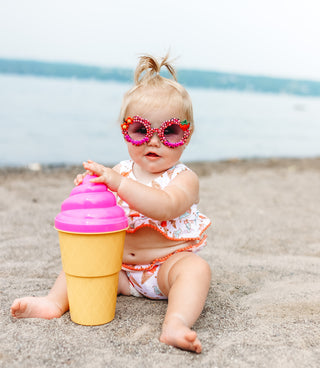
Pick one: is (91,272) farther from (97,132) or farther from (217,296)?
(97,132)

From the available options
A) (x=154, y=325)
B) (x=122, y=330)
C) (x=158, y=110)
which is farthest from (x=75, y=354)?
(x=158, y=110)

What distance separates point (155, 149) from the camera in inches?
85.0

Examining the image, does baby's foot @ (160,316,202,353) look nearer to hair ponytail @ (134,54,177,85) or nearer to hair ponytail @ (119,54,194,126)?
hair ponytail @ (119,54,194,126)

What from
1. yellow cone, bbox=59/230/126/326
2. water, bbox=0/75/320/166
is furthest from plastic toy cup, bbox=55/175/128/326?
water, bbox=0/75/320/166

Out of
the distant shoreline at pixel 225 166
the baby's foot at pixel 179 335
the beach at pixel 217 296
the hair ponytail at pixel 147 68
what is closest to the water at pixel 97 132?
the distant shoreline at pixel 225 166

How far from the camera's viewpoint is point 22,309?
1.98 m

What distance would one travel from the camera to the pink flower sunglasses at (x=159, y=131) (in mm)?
2109

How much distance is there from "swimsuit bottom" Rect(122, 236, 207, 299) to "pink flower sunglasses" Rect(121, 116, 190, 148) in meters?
0.50

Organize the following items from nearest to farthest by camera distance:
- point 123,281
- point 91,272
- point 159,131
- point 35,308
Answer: point 91,272 < point 35,308 < point 159,131 < point 123,281

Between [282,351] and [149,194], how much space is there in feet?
2.57

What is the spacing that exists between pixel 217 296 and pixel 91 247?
87cm

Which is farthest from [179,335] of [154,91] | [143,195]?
[154,91]

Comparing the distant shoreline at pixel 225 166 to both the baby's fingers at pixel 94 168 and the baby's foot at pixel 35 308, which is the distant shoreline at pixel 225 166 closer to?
the baby's foot at pixel 35 308

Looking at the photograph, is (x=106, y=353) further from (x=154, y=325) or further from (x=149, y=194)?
(x=149, y=194)
